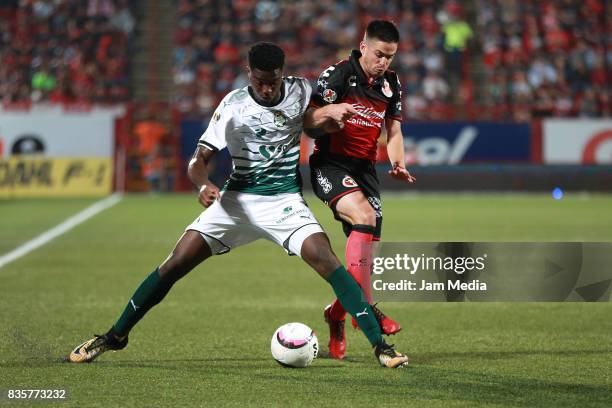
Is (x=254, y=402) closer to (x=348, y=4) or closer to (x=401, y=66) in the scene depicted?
(x=401, y=66)

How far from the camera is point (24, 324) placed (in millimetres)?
8594

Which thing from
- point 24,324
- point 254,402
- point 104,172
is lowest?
point 104,172

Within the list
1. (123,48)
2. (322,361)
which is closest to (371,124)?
(322,361)

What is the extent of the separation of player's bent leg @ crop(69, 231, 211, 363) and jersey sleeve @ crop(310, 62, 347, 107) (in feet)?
3.90

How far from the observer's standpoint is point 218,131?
6.67 metres

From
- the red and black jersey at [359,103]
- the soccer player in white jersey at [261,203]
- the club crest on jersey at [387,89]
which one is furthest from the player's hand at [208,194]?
the club crest on jersey at [387,89]

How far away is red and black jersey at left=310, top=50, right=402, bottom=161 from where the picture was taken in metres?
7.48

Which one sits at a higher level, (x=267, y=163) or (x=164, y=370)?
(x=267, y=163)

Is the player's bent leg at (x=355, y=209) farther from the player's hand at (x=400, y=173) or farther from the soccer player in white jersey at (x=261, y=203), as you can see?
the soccer player in white jersey at (x=261, y=203)

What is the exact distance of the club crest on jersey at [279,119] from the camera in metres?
6.76

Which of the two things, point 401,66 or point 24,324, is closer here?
point 24,324

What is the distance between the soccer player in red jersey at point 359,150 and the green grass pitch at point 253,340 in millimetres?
481

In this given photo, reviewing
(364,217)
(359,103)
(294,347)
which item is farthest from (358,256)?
(359,103)

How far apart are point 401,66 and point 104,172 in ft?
24.4
